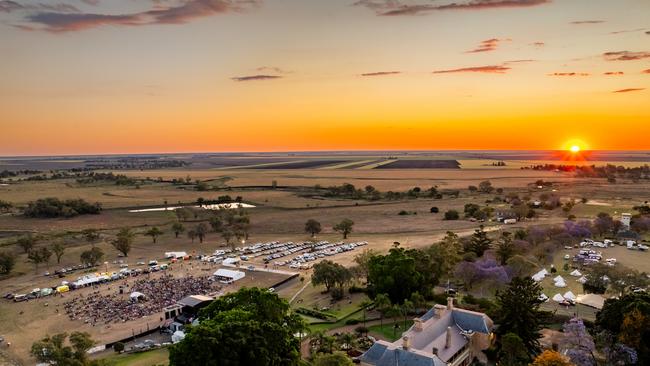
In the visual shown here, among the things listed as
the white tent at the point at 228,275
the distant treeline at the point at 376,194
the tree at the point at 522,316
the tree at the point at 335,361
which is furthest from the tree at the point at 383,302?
the distant treeline at the point at 376,194

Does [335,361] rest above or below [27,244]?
above

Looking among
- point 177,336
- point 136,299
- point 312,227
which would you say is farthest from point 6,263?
point 312,227

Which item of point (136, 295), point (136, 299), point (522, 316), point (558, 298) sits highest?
point (522, 316)

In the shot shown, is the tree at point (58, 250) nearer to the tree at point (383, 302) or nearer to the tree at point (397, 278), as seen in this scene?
the tree at point (397, 278)

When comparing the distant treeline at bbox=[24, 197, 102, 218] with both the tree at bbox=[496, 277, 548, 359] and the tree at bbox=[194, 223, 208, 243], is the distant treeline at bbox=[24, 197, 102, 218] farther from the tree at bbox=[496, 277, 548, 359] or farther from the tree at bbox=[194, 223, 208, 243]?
the tree at bbox=[496, 277, 548, 359]

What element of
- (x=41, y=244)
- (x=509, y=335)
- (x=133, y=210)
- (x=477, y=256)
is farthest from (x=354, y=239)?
(x=133, y=210)

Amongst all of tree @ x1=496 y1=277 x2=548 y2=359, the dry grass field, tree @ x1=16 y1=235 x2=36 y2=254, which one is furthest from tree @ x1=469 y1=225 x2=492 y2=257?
tree @ x1=16 y1=235 x2=36 y2=254

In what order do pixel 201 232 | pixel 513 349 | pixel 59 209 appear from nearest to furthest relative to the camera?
pixel 513 349 → pixel 201 232 → pixel 59 209

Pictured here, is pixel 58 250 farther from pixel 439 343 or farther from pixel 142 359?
pixel 439 343

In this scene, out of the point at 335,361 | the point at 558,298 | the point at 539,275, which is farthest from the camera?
the point at 539,275
